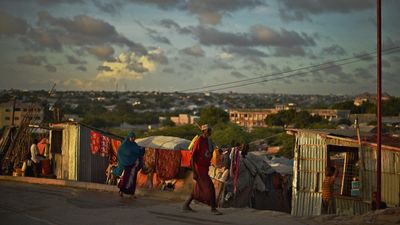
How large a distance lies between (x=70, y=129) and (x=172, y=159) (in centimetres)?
479

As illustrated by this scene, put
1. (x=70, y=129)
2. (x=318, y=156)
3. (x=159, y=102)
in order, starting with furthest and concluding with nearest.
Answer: (x=159, y=102) → (x=70, y=129) → (x=318, y=156)

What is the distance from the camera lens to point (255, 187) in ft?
51.8

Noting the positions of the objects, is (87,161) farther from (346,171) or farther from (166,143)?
(346,171)

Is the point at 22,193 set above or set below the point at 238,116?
below

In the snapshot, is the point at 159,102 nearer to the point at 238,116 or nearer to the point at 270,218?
the point at 238,116

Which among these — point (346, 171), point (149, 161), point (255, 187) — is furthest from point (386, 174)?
point (149, 161)

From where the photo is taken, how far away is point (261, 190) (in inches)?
624

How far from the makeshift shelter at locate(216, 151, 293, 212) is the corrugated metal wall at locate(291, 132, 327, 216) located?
120 centimetres

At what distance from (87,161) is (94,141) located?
2.56ft

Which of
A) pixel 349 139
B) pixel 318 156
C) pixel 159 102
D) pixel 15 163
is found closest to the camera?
pixel 349 139

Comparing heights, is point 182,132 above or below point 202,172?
above

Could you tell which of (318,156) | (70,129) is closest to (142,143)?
(70,129)

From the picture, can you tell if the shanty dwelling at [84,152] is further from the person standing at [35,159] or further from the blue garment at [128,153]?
the blue garment at [128,153]

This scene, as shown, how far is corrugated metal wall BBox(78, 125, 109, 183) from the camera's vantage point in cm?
1834
